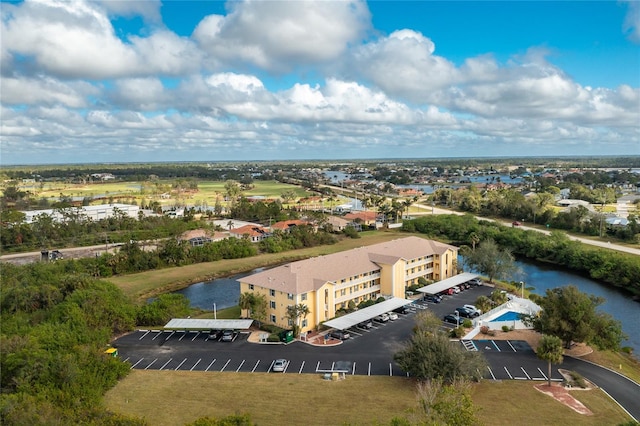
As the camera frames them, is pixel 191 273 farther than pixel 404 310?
Yes

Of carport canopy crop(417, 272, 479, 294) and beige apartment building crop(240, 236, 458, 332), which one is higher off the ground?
beige apartment building crop(240, 236, 458, 332)

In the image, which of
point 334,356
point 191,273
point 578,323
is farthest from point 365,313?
point 191,273

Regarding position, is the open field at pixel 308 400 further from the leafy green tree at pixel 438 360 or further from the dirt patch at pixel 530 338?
the dirt patch at pixel 530 338

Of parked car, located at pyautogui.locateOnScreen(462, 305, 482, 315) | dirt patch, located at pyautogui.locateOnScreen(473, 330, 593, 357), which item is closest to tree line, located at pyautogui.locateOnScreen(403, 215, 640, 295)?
parked car, located at pyautogui.locateOnScreen(462, 305, 482, 315)

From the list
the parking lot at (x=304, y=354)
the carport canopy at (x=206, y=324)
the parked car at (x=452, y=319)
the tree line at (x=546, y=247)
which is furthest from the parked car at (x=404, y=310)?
the tree line at (x=546, y=247)

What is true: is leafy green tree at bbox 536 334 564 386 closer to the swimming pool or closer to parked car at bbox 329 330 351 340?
the swimming pool

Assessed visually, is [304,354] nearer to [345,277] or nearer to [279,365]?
[279,365]
